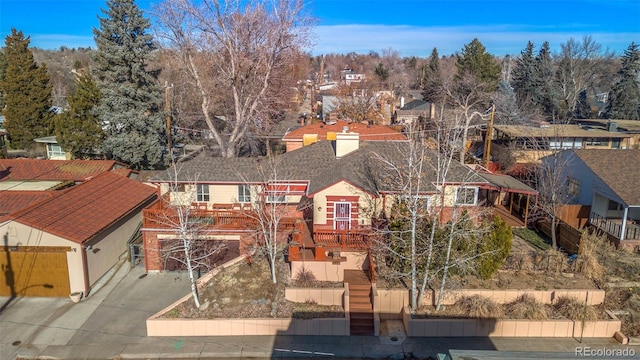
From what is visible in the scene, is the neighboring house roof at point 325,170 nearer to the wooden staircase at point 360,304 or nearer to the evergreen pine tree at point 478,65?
the wooden staircase at point 360,304

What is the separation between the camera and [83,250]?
18.3 meters

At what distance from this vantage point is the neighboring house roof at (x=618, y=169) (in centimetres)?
2163

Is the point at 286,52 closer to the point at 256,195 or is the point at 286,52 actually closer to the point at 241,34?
the point at 241,34

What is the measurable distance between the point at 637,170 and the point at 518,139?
17553 millimetres

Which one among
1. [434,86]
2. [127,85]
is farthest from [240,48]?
[434,86]

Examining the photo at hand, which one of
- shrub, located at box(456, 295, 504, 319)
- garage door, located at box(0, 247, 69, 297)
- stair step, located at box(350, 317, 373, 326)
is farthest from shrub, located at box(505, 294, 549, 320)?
garage door, located at box(0, 247, 69, 297)

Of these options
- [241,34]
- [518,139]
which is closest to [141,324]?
[241,34]

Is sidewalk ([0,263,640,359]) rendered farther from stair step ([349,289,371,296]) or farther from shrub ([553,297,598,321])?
stair step ([349,289,371,296])

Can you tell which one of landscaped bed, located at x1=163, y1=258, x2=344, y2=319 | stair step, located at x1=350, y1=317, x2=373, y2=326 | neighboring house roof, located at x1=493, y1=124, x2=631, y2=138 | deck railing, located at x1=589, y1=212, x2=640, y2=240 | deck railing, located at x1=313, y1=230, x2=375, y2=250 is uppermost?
neighboring house roof, located at x1=493, y1=124, x2=631, y2=138

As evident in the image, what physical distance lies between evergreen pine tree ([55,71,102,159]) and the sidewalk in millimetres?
19243

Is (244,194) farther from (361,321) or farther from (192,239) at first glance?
(361,321)

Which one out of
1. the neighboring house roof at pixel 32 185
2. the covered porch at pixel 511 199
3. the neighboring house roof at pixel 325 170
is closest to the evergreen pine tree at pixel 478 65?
the covered porch at pixel 511 199

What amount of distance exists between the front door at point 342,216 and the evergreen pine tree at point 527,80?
47.1 metres

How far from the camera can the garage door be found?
1817 cm
